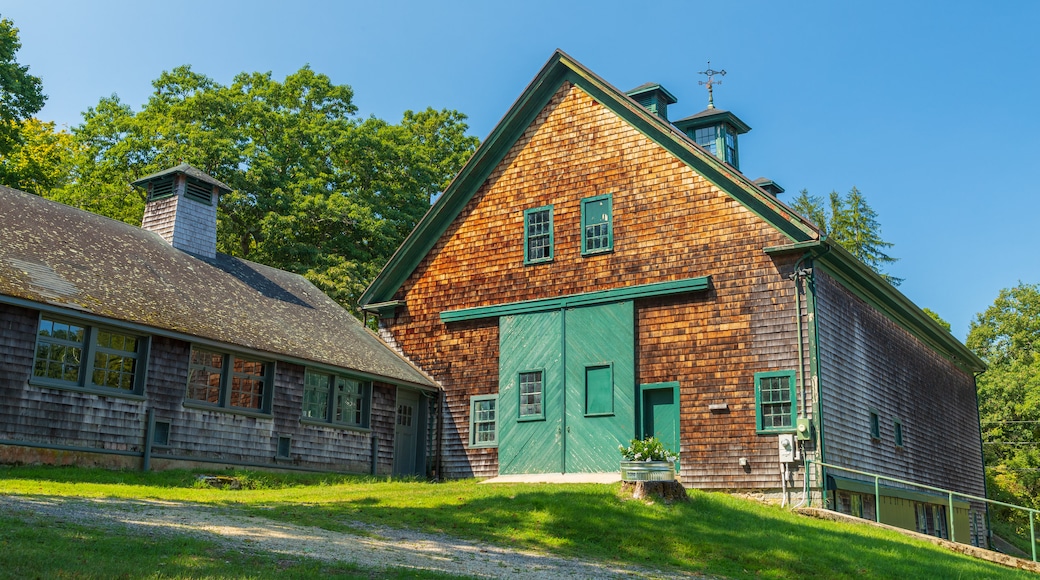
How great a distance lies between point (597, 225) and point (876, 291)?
7.00 metres

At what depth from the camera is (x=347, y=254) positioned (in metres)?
38.9

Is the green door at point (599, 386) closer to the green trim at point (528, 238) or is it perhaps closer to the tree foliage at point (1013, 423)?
the green trim at point (528, 238)

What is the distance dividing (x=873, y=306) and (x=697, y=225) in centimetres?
544

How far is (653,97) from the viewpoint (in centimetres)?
2472

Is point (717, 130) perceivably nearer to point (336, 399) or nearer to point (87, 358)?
point (336, 399)

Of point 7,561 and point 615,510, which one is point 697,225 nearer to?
point 615,510

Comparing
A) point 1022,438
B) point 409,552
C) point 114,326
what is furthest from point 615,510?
point 1022,438

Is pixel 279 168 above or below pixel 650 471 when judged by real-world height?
above

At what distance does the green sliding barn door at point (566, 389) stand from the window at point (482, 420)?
362mm

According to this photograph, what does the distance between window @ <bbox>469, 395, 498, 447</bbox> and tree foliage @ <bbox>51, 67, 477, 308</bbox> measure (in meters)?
13.1

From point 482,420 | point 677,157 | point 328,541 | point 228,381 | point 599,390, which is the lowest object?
point 328,541

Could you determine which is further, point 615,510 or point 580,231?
point 580,231

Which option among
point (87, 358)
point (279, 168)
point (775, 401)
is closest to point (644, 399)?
point (775, 401)

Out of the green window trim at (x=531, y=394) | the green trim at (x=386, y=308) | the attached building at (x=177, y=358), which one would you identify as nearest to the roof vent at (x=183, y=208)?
the attached building at (x=177, y=358)
